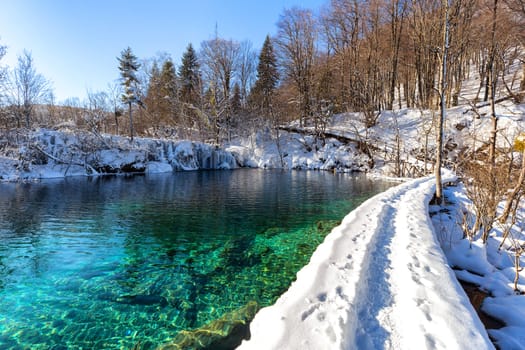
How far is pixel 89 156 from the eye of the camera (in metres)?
22.6

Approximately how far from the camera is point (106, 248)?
6062mm

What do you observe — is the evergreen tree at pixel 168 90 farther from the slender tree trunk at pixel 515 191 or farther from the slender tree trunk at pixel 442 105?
the slender tree trunk at pixel 515 191

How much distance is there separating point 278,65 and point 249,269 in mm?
34967

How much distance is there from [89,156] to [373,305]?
84.4 ft

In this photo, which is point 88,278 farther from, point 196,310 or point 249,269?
point 249,269

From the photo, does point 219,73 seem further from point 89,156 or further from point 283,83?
point 89,156

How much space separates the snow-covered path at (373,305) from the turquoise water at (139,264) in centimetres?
128

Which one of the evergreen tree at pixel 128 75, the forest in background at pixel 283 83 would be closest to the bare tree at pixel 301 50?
the forest in background at pixel 283 83

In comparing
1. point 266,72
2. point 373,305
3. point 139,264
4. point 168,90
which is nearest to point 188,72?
point 168,90

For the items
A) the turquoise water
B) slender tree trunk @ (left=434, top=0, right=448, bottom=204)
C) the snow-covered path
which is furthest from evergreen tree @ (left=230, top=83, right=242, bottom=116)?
the snow-covered path

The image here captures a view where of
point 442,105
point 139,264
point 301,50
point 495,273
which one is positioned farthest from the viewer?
point 301,50

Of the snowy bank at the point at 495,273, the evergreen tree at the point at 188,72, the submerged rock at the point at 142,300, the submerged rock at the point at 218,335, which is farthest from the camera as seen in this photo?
the evergreen tree at the point at 188,72

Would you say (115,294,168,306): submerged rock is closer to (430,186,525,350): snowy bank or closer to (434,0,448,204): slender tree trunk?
(430,186,525,350): snowy bank

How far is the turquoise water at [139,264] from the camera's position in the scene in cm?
345
